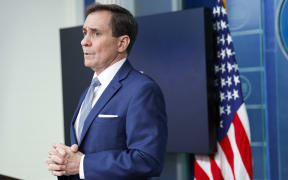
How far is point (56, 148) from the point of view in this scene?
1.46m

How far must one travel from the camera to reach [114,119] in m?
1.45

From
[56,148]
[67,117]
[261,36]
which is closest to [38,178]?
[67,117]

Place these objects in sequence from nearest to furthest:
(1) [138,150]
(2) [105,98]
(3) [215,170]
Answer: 1. (1) [138,150]
2. (2) [105,98]
3. (3) [215,170]

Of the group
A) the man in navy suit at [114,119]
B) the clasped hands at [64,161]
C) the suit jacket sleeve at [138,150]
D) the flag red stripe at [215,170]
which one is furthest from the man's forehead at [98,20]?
the flag red stripe at [215,170]


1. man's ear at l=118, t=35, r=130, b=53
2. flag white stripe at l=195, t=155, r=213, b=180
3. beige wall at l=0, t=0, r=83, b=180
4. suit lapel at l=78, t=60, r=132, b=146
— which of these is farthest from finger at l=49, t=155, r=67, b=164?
beige wall at l=0, t=0, r=83, b=180

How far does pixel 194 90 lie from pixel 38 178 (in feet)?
8.42

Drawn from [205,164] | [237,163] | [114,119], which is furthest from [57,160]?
[205,164]

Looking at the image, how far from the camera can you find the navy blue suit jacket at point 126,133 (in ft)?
4.44

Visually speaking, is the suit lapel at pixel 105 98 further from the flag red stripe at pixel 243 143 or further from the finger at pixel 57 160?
the flag red stripe at pixel 243 143

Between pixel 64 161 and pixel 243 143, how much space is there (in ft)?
5.62

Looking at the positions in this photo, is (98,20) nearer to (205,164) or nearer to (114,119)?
(114,119)

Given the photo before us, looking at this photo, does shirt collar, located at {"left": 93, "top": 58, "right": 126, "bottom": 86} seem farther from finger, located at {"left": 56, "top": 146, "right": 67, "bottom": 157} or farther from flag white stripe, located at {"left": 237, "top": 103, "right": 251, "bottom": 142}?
flag white stripe, located at {"left": 237, "top": 103, "right": 251, "bottom": 142}

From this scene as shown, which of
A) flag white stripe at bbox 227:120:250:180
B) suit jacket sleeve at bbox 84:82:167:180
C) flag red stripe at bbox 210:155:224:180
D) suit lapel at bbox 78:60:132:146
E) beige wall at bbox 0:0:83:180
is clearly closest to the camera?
suit jacket sleeve at bbox 84:82:167:180

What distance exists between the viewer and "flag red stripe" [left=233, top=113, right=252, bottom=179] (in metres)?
2.76
